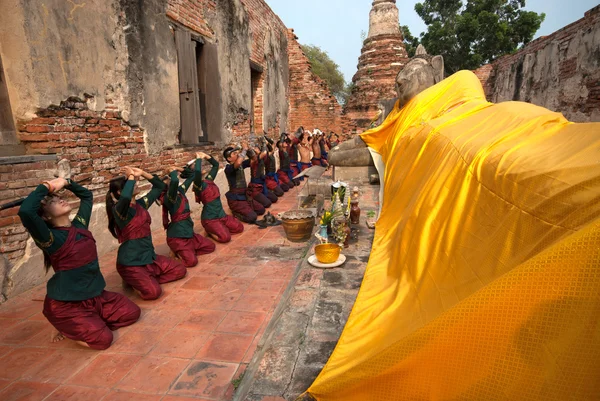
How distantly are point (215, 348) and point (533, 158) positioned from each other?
2554 mm

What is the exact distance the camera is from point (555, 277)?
117cm

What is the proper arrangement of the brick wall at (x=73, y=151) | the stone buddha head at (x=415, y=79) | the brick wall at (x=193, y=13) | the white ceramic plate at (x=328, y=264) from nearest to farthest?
1. the white ceramic plate at (x=328, y=264)
2. the brick wall at (x=73, y=151)
3. the stone buddha head at (x=415, y=79)
4. the brick wall at (x=193, y=13)

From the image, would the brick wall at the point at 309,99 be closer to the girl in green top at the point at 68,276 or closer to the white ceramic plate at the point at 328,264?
the white ceramic plate at the point at 328,264

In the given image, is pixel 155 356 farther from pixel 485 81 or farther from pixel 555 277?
pixel 485 81

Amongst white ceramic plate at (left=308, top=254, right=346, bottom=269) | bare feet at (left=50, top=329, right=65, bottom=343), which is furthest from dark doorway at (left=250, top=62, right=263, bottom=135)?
bare feet at (left=50, top=329, right=65, bottom=343)

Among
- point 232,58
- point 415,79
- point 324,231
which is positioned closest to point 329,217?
point 324,231

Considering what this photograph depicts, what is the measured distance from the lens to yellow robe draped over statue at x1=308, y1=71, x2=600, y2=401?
1.14 m

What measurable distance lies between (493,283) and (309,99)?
47.2 ft

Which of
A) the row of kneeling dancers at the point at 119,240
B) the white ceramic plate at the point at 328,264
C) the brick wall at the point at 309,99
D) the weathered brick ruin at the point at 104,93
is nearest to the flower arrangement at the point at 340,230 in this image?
the white ceramic plate at the point at 328,264

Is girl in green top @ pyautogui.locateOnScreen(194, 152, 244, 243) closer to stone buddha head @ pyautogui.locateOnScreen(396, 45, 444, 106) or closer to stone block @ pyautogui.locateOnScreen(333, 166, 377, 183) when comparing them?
stone block @ pyautogui.locateOnScreen(333, 166, 377, 183)

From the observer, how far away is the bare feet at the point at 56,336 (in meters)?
2.98

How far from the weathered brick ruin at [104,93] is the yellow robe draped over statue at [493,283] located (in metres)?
3.89

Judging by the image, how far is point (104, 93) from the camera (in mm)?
4863

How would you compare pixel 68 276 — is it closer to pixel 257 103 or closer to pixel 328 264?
pixel 328 264
